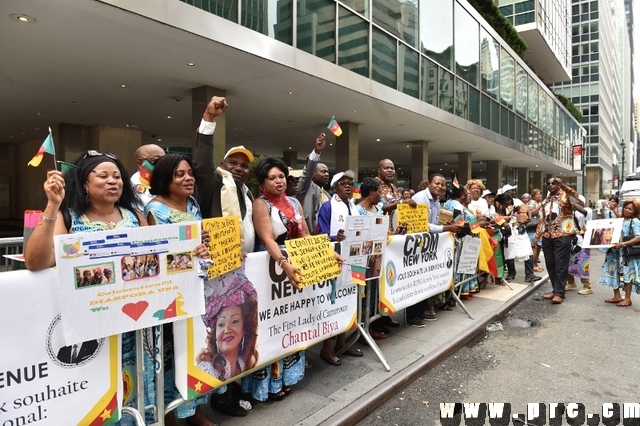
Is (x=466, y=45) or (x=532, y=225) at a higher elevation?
(x=466, y=45)

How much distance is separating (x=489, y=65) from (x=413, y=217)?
16.1 meters

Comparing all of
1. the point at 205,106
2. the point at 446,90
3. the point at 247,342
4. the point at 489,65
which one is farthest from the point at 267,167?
the point at 489,65

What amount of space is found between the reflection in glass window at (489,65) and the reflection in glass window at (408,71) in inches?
234

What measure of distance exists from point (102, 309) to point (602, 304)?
300 inches

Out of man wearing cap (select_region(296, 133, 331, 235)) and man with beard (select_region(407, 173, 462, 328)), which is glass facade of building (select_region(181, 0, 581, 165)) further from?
man with beard (select_region(407, 173, 462, 328))

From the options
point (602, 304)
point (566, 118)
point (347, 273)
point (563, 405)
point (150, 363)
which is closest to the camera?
point (150, 363)

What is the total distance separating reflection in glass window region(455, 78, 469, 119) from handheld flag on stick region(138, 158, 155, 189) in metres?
13.9

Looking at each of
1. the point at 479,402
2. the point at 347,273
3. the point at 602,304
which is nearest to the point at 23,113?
the point at 347,273

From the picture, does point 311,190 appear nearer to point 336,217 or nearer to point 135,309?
point 336,217

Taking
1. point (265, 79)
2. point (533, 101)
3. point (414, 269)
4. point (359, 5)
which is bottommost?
point (414, 269)

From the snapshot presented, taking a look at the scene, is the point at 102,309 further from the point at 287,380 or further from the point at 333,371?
the point at 333,371

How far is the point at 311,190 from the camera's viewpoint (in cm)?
487

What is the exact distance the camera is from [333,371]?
3.87 metres

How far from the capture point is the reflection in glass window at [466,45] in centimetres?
1552
